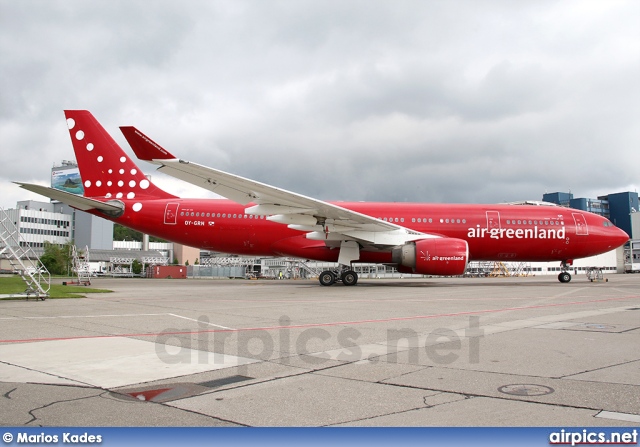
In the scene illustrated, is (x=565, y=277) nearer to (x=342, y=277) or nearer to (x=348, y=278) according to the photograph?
(x=348, y=278)

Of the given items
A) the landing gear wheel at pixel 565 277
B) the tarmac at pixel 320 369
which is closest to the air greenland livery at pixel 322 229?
the landing gear wheel at pixel 565 277

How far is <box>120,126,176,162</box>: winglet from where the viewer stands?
1658 cm

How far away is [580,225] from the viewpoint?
24.1m

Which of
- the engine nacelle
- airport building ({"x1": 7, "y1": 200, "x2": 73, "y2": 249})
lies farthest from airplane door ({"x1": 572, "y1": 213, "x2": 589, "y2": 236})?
airport building ({"x1": 7, "y1": 200, "x2": 73, "y2": 249})

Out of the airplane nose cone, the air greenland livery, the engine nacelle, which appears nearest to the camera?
the engine nacelle

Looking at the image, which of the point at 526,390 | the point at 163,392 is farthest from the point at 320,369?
the point at 526,390

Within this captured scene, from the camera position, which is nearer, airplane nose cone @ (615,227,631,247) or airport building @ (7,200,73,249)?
airplane nose cone @ (615,227,631,247)

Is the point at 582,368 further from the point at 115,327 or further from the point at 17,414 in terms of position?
the point at 115,327

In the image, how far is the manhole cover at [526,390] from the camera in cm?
452

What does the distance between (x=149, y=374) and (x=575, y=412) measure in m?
3.95

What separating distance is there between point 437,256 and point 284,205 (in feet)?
20.6

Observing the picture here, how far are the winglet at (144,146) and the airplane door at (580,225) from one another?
60.1 feet

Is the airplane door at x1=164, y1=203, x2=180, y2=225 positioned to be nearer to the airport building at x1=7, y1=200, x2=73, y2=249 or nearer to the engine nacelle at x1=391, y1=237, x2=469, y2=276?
the engine nacelle at x1=391, y1=237, x2=469, y2=276

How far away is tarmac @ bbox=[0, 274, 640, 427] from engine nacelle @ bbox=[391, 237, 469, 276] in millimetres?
9630
